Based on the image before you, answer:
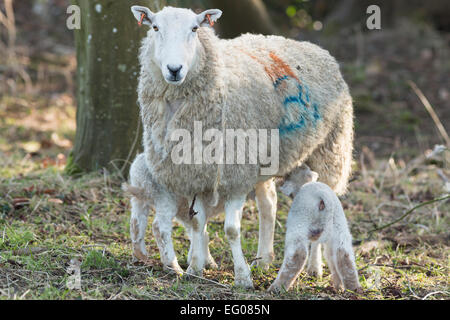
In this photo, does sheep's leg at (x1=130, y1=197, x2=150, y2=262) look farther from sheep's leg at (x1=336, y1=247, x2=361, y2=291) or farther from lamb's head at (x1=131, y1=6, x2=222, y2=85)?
sheep's leg at (x1=336, y1=247, x2=361, y2=291)

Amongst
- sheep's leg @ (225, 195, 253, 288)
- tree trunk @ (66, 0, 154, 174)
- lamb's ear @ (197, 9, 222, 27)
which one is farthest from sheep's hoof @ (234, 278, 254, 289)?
tree trunk @ (66, 0, 154, 174)

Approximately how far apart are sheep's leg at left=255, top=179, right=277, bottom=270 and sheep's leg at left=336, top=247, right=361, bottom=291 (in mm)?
813

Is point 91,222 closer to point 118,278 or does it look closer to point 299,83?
point 118,278

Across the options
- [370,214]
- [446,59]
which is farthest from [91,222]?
[446,59]

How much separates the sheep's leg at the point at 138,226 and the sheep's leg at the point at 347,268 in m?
1.24

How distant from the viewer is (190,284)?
141 inches

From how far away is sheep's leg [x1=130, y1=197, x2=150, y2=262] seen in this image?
393 cm

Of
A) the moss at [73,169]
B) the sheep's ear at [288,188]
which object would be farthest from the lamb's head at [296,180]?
the moss at [73,169]

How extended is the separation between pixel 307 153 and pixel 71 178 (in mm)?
2219

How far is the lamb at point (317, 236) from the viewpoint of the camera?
3.49 m
